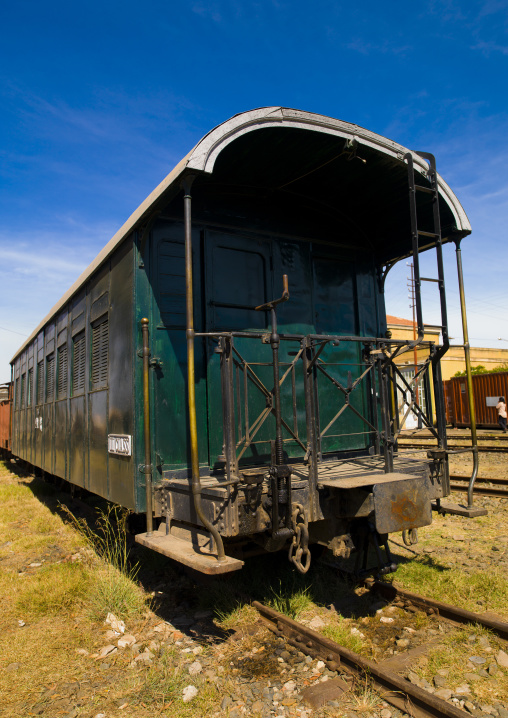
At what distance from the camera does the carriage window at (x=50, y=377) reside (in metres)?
8.93

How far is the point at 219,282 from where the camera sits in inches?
208

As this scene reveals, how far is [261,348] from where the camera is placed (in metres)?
5.39

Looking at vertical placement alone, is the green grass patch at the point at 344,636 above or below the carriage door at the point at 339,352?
below

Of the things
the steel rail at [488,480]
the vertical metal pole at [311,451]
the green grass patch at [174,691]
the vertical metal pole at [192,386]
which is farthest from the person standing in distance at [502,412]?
the green grass patch at [174,691]

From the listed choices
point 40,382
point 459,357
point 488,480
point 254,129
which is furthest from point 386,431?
point 459,357

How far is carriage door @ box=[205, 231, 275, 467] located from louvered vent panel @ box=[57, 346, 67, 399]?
12.2 feet

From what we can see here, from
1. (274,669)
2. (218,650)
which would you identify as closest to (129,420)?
Answer: (218,650)

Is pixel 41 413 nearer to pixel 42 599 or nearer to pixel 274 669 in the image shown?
pixel 42 599

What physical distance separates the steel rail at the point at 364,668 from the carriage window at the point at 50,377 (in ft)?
20.2

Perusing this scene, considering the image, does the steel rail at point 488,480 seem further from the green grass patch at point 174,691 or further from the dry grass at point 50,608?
the green grass patch at point 174,691

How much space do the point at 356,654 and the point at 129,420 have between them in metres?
2.69

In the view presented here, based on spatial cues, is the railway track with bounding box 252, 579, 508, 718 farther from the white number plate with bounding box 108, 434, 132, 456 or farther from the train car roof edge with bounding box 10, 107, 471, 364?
the train car roof edge with bounding box 10, 107, 471, 364

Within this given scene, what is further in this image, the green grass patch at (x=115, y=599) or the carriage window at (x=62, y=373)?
the carriage window at (x=62, y=373)

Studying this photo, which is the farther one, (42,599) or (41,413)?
(41,413)
